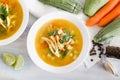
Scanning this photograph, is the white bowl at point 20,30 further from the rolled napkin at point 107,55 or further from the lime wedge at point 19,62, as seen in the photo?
the rolled napkin at point 107,55

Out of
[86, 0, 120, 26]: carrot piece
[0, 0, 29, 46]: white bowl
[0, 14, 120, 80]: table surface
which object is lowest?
[0, 14, 120, 80]: table surface

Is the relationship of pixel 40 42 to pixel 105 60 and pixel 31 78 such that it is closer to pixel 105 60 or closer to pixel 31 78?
pixel 31 78

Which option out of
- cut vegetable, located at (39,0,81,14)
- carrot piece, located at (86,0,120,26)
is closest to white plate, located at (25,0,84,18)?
cut vegetable, located at (39,0,81,14)

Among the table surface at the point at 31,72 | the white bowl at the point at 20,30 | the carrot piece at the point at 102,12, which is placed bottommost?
the table surface at the point at 31,72

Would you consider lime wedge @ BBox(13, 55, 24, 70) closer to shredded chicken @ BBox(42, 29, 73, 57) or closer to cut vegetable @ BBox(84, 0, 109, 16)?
shredded chicken @ BBox(42, 29, 73, 57)

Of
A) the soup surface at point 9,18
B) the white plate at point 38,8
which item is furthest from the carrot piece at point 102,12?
the soup surface at point 9,18

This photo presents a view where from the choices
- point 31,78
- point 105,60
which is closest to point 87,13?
point 105,60
